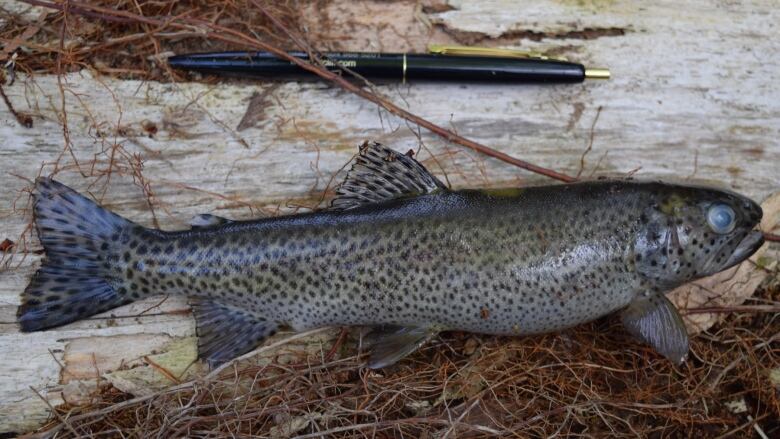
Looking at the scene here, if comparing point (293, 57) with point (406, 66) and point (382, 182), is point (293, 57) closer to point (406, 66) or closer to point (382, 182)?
point (406, 66)

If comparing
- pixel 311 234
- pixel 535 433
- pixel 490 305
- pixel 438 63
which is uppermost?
pixel 438 63

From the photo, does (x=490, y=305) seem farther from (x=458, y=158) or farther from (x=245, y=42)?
(x=245, y=42)

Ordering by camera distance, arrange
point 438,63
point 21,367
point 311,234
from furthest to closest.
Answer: point 438,63, point 21,367, point 311,234

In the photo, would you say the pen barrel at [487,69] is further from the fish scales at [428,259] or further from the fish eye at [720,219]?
the fish eye at [720,219]

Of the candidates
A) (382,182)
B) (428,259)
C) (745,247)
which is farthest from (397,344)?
(745,247)

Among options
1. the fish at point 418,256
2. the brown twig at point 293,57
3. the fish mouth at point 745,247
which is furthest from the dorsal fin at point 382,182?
the fish mouth at point 745,247

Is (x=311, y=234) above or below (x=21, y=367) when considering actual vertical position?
above

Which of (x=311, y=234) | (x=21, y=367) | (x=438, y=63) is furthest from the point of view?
→ (x=438, y=63)

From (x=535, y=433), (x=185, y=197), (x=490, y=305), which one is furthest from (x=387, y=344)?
(x=185, y=197)
